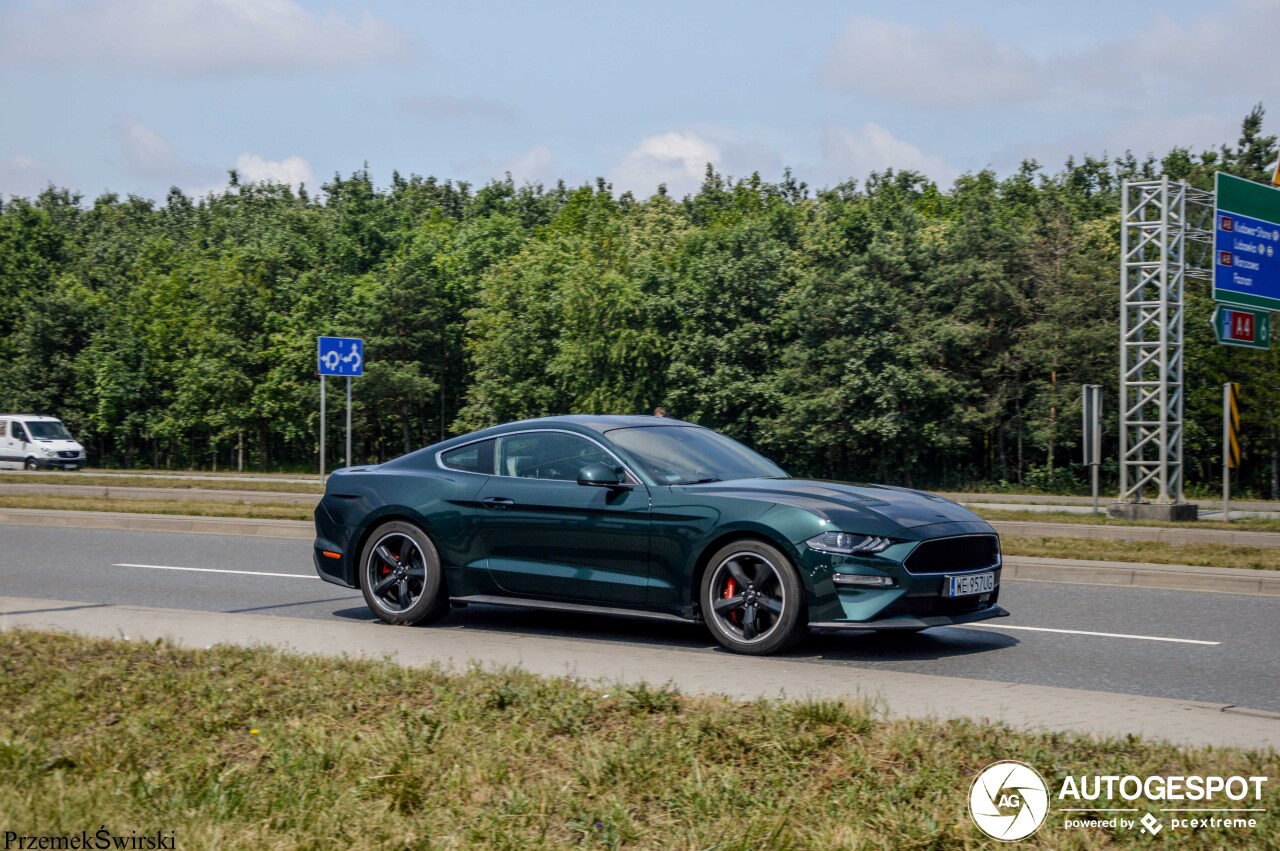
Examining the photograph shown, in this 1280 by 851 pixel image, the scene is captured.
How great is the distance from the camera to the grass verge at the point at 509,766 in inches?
184

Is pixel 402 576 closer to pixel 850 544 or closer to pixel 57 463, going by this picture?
pixel 850 544

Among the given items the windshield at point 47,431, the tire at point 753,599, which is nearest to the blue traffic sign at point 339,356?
the tire at point 753,599

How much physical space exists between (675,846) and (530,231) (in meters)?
69.3

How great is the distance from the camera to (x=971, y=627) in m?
10.3

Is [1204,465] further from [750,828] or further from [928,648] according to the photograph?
[750,828]

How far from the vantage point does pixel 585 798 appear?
504cm

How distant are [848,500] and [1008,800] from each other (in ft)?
12.7

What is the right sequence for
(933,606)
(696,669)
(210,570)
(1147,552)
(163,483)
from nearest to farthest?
(696,669) → (933,606) → (210,570) → (1147,552) → (163,483)

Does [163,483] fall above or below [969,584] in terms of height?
below

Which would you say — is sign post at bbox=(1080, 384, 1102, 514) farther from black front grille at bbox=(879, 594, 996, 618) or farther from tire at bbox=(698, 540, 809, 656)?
tire at bbox=(698, 540, 809, 656)

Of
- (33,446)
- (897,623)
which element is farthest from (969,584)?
(33,446)

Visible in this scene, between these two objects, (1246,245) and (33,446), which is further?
(33,446)

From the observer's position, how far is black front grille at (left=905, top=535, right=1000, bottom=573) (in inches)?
325

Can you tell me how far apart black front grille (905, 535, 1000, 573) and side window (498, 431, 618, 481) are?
2.18 metres
